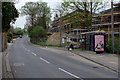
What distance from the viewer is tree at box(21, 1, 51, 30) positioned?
65.2m

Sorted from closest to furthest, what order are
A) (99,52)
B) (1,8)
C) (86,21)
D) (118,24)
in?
(1,8), (99,52), (86,21), (118,24)

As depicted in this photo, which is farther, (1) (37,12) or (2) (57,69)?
(1) (37,12)

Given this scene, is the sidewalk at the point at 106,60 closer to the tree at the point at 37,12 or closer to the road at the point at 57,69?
the road at the point at 57,69

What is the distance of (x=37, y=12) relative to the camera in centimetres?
6538

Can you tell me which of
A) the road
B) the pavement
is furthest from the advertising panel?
the road

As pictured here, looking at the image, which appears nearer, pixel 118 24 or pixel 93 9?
pixel 93 9

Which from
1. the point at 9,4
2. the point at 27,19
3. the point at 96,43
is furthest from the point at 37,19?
the point at 9,4

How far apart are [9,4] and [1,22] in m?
1.75

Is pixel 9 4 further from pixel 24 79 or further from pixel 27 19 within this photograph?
pixel 27 19

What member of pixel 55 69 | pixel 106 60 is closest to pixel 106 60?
pixel 106 60

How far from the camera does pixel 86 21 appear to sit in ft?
104

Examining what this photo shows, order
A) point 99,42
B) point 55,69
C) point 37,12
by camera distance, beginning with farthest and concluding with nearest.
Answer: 1. point 37,12
2. point 99,42
3. point 55,69

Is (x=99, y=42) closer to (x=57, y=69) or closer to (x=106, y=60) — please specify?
(x=106, y=60)

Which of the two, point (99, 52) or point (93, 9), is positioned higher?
point (93, 9)
